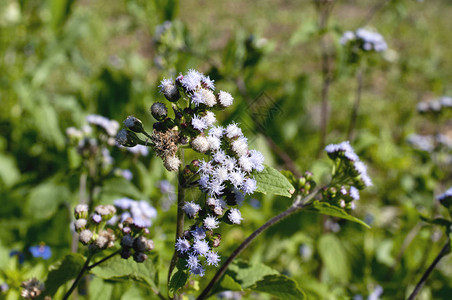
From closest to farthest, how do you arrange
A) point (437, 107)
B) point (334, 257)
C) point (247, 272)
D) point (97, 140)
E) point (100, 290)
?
point (247, 272) < point (100, 290) < point (97, 140) < point (334, 257) < point (437, 107)

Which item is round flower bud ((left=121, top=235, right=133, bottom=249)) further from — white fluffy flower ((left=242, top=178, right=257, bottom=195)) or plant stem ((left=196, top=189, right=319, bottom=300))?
white fluffy flower ((left=242, top=178, right=257, bottom=195))

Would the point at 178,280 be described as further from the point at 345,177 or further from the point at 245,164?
the point at 345,177

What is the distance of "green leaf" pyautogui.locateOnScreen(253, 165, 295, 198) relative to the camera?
5.12 ft

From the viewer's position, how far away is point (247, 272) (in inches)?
83.2

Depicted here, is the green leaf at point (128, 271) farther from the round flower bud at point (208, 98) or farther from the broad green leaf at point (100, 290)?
the round flower bud at point (208, 98)

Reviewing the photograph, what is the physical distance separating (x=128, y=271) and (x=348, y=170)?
1.20m

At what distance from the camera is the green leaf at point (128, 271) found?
6.22ft

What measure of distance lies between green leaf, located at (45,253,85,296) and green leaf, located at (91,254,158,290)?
0.35 feet

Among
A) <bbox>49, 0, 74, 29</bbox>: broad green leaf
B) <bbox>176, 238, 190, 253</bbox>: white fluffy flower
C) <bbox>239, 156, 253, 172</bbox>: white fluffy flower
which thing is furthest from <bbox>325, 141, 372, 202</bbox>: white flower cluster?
<bbox>49, 0, 74, 29</bbox>: broad green leaf

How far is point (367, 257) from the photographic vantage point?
12.4 ft

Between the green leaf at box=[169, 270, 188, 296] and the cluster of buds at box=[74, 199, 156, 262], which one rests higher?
the cluster of buds at box=[74, 199, 156, 262]

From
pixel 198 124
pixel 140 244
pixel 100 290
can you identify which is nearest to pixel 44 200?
pixel 100 290

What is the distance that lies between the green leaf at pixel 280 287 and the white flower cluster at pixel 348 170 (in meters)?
0.48

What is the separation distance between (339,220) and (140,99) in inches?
103
